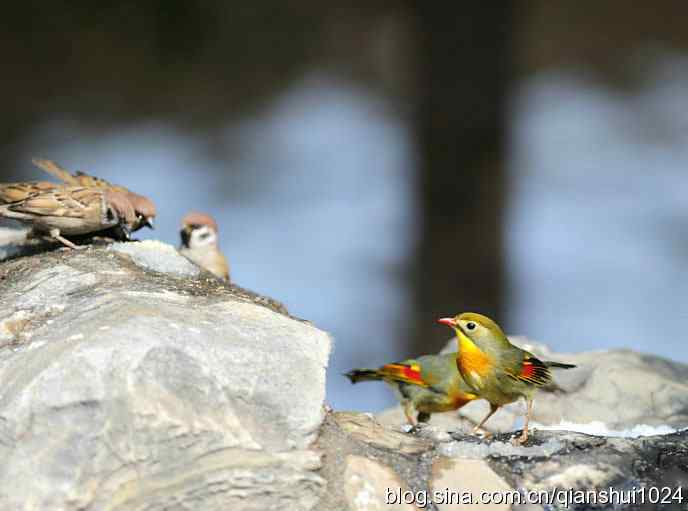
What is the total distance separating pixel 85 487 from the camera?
209 centimetres

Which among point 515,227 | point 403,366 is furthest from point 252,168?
point 403,366

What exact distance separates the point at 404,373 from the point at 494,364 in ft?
1.47

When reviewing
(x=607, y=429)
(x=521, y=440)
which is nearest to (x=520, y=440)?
(x=521, y=440)

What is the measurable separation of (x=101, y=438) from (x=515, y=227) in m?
4.64

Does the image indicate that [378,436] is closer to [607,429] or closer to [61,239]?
[607,429]

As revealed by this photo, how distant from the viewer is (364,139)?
22.6ft

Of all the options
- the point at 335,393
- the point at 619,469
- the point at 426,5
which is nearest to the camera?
the point at 619,469

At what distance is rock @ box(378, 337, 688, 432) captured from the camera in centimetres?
326

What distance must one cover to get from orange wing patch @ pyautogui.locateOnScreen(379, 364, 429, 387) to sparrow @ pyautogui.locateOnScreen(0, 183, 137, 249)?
39.6 inches

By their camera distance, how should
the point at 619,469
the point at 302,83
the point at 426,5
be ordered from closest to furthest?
the point at 619,469 → the point at 426,5 → the point at 302,83

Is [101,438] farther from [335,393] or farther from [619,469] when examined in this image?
[335,393]

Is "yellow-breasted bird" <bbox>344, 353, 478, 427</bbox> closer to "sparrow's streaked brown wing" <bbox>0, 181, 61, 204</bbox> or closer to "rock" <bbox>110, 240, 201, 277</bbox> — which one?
"rock" <bbox>110, 240, 201, 277</bbox>

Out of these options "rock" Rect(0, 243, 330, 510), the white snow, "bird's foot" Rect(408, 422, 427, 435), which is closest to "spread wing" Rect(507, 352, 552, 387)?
"bird's foot" Rect(408, 422, 427, 435)

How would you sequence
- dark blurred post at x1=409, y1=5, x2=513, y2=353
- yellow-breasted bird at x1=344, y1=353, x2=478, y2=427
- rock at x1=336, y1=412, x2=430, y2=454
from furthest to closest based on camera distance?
dark blurred post at x1=409, y1=5, x2=513, y2=353, yellow-breasted bird at x1=344, y1=353, x2=478, y2=427, rock at x1=336, y1=412, x2=430, y2=454
